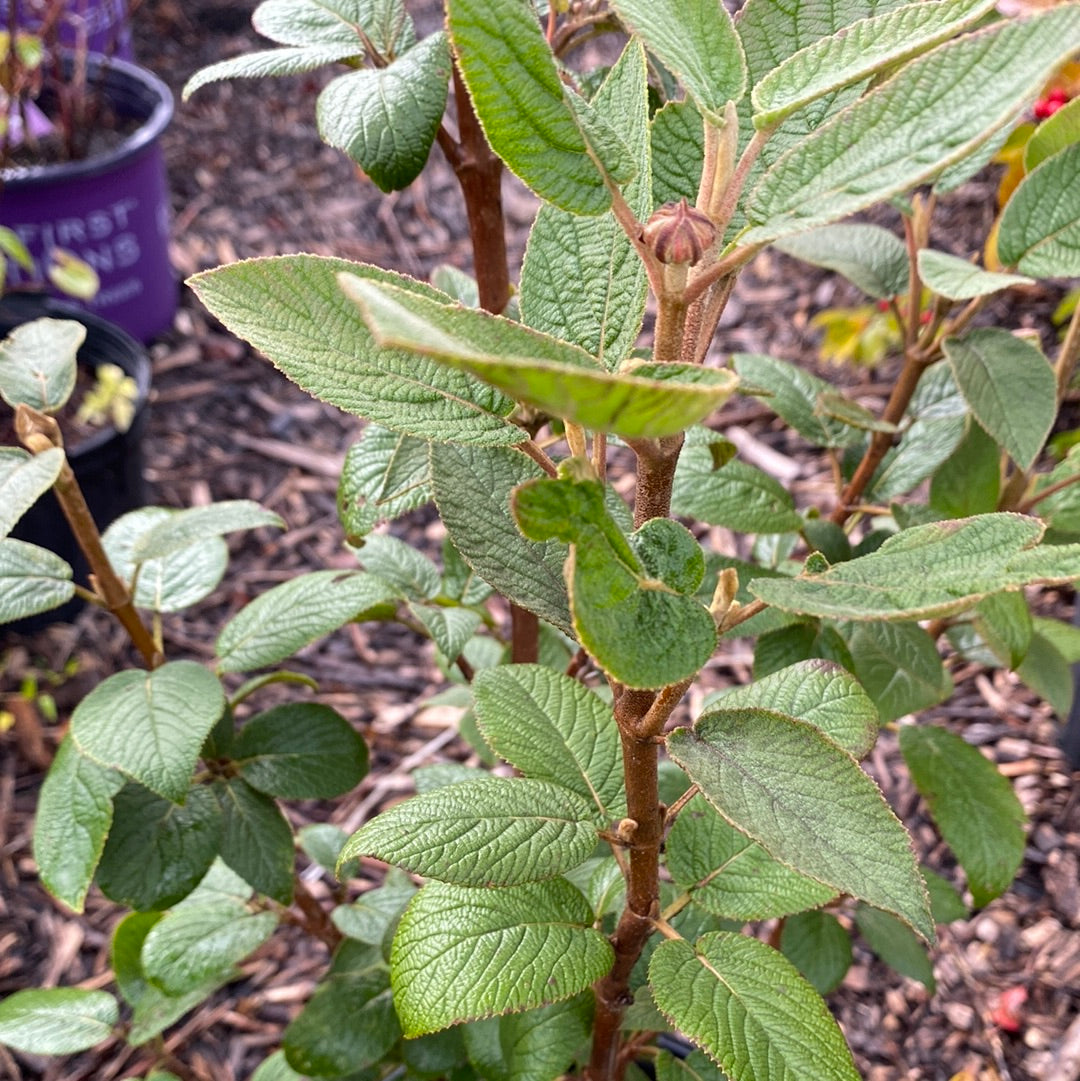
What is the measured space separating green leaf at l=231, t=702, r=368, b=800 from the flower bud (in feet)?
2.64

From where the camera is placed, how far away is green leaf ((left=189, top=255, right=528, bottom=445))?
0.65 m

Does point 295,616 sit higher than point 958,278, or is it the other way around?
point 958,278

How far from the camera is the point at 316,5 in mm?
1014

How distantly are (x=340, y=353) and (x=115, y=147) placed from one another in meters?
2.83

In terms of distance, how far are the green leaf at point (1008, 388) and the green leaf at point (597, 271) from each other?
52 cm

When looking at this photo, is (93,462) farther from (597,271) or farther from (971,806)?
(597,271)

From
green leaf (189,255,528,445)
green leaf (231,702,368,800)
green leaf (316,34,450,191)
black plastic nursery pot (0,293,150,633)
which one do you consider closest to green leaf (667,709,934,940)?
green leaf (189,255,528,445)

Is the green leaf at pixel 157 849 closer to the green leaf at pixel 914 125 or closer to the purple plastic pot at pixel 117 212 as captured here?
the green leaf at pixel 914 125

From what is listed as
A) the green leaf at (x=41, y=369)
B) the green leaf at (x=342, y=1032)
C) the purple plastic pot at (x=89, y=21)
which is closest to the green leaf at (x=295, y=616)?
the green leaf at (x=41, y=369)

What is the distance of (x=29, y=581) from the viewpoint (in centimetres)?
109

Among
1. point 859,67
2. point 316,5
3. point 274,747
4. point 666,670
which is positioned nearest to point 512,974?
point 666,670

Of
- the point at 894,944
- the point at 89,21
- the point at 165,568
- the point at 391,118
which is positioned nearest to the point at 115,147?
the point at 89,21

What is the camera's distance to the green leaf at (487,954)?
0.80m

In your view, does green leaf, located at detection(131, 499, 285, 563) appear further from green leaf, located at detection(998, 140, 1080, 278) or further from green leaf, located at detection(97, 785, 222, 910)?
green leaf, located at detection(998, 140, 1080, 278)
